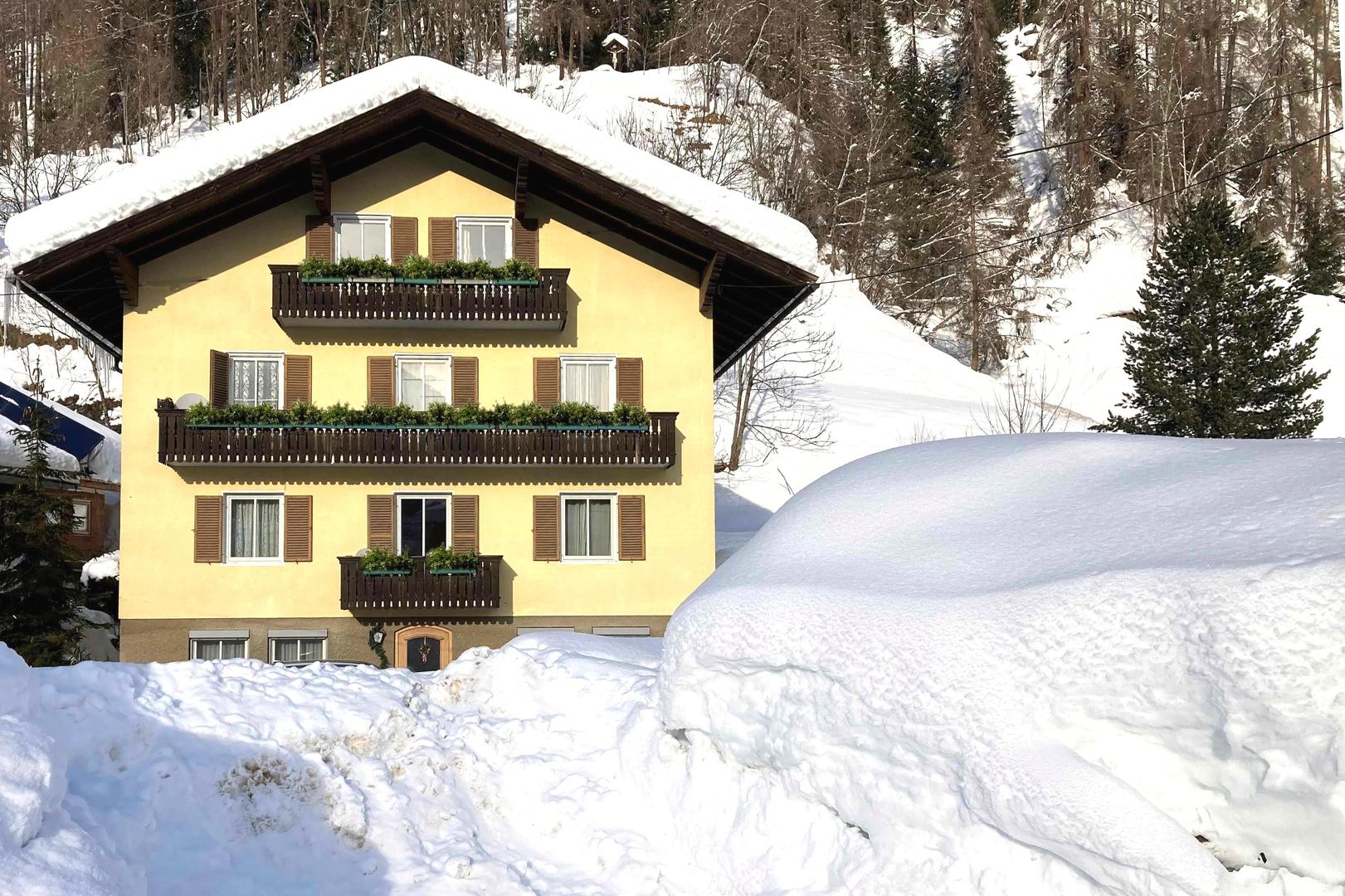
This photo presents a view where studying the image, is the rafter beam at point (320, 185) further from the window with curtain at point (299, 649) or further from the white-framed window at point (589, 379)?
the window with curtain at point (299, 649)

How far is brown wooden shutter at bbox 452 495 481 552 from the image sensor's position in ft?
77.9

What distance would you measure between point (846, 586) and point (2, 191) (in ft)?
215

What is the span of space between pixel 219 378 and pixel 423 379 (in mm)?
3892

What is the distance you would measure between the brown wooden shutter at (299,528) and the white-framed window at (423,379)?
281 centimetres

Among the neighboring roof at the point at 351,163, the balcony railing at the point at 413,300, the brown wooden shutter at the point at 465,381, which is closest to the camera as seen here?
the neighboring roof at the point at 351,163

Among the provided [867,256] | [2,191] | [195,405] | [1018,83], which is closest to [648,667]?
[195,405]

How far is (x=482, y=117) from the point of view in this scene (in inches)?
905

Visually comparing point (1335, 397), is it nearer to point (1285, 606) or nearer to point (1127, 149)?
point (1127, 149)

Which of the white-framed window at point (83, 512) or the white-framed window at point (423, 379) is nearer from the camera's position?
the white-framed window at point (423, 379)

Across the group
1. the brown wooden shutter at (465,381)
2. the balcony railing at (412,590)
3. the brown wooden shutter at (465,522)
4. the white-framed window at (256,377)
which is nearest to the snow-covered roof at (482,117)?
the white-framed window at (256,377)

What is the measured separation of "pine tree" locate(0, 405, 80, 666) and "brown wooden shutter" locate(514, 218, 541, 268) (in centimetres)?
1062

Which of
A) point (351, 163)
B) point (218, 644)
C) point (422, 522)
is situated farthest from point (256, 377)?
point (218, 644)

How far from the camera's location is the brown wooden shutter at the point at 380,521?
930 inches

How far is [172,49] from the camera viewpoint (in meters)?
80.0
